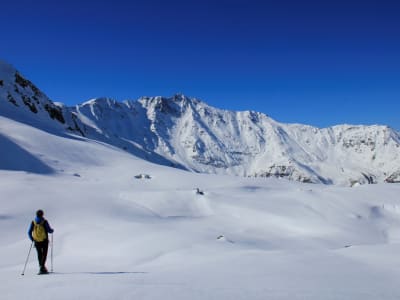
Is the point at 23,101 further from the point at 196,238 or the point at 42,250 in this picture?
the point at 42,250

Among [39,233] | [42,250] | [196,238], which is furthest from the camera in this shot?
[196,238]

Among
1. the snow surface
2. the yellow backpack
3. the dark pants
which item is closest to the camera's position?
the snow surface

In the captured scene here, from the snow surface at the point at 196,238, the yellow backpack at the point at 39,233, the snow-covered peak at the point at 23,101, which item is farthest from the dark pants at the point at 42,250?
the snow-covered peak at the point at 23,101

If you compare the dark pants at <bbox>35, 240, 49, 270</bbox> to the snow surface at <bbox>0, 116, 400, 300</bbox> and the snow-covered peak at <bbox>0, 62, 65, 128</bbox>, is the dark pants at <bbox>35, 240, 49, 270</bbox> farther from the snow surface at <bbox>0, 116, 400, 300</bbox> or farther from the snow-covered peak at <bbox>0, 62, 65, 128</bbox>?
the snow-covered peak at <bbox>0, 62, 65, 128</bbox>

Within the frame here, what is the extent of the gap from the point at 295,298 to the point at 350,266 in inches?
192

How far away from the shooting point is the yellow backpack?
1112 centimetres

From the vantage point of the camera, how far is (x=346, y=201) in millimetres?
30484

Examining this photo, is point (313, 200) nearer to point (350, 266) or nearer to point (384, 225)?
point (384, 225)

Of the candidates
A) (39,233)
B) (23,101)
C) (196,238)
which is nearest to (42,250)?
(39,233)

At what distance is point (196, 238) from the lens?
58.6ft

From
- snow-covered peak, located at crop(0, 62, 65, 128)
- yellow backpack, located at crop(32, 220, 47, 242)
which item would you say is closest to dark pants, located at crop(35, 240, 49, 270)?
yellow backpack, located at crop(32, 220, 47, 242)

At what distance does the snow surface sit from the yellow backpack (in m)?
1.15

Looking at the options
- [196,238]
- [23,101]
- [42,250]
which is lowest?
[196,238]

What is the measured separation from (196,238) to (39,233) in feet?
28.2
